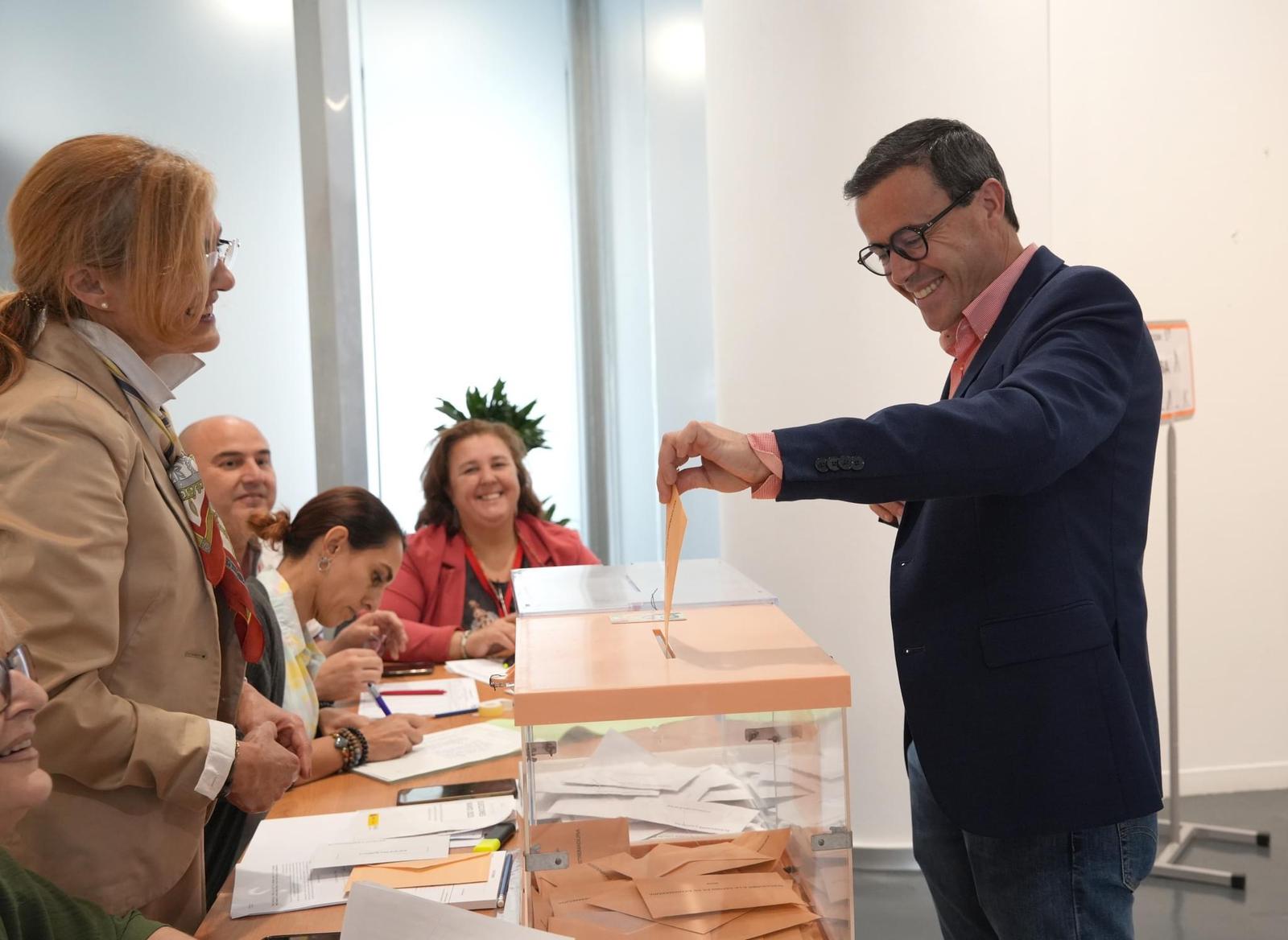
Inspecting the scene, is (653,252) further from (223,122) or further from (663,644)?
(663,644)

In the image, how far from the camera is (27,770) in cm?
109

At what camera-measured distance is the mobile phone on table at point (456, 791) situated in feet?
6.68

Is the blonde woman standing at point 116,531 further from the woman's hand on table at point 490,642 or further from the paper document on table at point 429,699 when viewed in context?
the woman's hand on table at point 490,642

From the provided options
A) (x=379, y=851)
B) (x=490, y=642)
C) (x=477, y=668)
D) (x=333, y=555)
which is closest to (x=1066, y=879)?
(x=379, y=851)

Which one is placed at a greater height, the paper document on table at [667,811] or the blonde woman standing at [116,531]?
the blonde woman standing at [116,531]

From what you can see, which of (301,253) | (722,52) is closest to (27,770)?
(722,52)

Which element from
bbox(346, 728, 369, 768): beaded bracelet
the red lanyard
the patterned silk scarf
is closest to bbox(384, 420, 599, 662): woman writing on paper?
the red lanyard

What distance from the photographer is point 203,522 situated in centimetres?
149

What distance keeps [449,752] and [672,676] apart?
1.33m

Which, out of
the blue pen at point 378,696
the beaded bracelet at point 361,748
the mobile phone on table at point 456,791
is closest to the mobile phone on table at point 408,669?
the blue pen at point 378,696

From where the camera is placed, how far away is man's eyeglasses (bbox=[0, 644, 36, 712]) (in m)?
1.07

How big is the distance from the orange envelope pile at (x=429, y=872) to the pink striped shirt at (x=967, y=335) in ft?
2.36

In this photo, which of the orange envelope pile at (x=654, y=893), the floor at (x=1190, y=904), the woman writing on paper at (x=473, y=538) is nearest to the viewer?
the orange envelope pile at (x=654, y=893)

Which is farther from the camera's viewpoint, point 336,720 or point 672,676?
point 336,720
